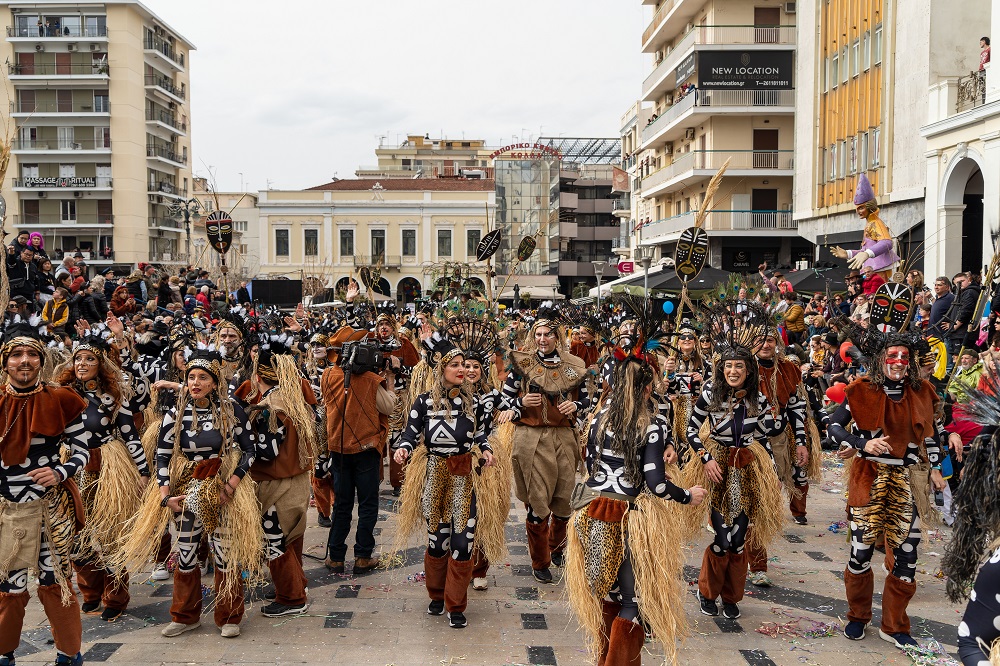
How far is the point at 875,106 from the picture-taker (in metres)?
21.5

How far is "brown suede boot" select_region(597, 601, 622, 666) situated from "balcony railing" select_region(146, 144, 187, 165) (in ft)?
168

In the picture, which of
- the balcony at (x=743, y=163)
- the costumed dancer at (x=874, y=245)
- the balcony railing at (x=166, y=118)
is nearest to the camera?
the costumed dancer at (x=874, y=245)

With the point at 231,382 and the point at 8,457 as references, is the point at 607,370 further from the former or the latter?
the point at 8,457

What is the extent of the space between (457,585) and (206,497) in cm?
161

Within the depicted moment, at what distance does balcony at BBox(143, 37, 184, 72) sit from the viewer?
164 feet

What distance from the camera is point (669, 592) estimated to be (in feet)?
14.8

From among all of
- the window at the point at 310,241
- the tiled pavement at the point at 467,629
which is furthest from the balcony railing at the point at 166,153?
the tiled pavement at the point at 467,629

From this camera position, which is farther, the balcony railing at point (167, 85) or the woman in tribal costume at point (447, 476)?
the balcony railing at point (167, 85)

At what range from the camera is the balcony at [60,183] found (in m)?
47.8

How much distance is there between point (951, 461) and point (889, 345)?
2776 mm

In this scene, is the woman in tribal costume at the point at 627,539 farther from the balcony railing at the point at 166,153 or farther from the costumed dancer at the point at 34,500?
the balcony railing at the point at 166,153

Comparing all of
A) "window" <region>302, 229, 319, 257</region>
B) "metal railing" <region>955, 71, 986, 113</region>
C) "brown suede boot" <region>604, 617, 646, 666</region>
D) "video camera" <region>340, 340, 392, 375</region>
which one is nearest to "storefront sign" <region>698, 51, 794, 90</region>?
"metal railing" <region>955, 71, 986, 113</region>

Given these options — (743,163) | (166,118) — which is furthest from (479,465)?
(166,118)

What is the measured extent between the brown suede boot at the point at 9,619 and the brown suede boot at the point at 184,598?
3.06ft
